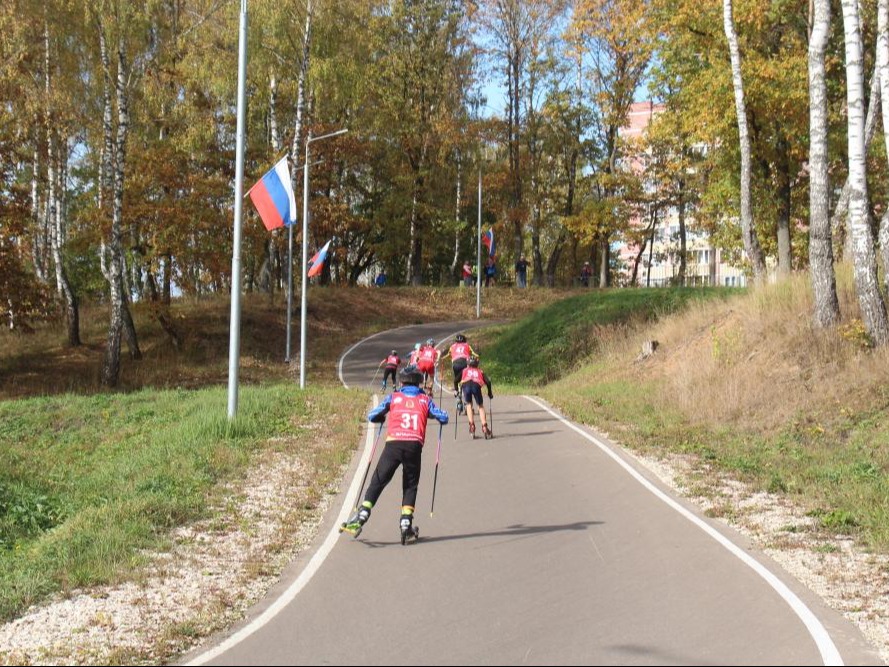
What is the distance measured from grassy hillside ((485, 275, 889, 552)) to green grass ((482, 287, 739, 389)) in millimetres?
3215

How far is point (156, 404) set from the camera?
77.2 ft

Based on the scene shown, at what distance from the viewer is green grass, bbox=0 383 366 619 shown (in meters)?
8.81

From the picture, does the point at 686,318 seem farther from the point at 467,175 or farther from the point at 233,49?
the point at 467,175

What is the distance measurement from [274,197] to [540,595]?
14.1 metres

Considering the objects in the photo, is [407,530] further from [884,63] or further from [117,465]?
[884,63]

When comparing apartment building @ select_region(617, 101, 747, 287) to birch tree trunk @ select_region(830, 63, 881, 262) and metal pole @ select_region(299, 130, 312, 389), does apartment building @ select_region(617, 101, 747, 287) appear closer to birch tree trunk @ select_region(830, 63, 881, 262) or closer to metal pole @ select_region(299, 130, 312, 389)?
birch tree trunk @ select_region(830, 63, 881, 262)

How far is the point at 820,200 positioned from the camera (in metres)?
19.0

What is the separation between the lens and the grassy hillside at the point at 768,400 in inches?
489

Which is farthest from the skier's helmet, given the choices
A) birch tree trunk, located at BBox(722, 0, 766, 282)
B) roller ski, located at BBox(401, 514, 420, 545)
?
birch tree trunk, located at BBox(722, 0, 766, 282)

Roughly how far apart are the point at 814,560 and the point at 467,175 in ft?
178

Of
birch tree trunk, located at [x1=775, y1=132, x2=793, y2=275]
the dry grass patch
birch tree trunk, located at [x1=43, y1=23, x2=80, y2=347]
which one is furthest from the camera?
birch tree trunk, located at [x1=43, y1=23, x2=80, y2=347]

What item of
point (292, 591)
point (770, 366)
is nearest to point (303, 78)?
point (770, 366)

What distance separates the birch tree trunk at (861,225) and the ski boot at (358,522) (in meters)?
12.0

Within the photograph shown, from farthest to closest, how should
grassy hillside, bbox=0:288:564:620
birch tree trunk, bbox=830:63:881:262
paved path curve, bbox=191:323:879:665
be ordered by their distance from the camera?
1. birch tree trunk, bbox=830:63:881:262
2. grassy hillside, bbox=0:288:564:620
3. paved path curve, bbox=191:323:879:665
